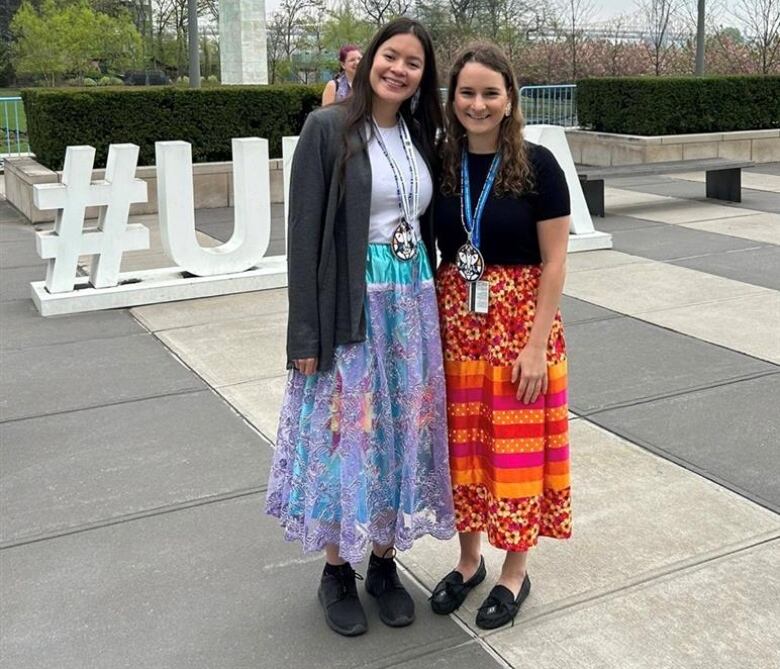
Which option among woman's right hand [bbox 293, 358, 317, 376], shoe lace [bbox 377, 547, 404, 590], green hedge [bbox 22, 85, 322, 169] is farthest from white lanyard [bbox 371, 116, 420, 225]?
green hedge [bbox 22, 85, 322, 169]

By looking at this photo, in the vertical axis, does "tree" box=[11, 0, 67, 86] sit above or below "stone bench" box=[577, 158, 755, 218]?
above

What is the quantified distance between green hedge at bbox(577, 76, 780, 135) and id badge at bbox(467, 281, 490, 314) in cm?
1224

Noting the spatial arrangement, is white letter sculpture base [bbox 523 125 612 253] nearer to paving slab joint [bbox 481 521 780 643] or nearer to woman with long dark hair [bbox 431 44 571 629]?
paving slab joint [bbox 481 521 780 643]

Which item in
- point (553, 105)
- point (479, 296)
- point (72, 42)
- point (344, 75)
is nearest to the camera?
point (479, 296)

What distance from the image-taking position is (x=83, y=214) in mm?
6746

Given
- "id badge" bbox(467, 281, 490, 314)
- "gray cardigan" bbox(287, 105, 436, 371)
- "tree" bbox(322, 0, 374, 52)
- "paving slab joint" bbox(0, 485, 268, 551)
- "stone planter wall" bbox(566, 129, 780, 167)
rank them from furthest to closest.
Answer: "tree" bbox(322, 0, 374, 52), "stone planter wall" bbox(566, 129, 780, 167), "paving slab joint" bbox(0, 485, 268, 551), "id badge" bbox(467, 281, 490, 314), "gray cardigan" bbox(287, 105, 436, 371)

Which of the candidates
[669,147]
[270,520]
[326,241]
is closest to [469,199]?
[326,241]

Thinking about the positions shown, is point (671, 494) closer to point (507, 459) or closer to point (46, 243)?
point (507, 459)

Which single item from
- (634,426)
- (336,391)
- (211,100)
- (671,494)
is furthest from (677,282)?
(211,100)

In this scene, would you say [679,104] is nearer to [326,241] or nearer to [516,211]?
[516,211]

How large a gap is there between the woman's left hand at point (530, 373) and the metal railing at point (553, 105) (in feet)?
47.5

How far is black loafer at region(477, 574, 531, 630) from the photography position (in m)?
2.91

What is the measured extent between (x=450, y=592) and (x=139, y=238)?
4.71 m

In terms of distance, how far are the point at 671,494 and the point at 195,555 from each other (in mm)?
1855
